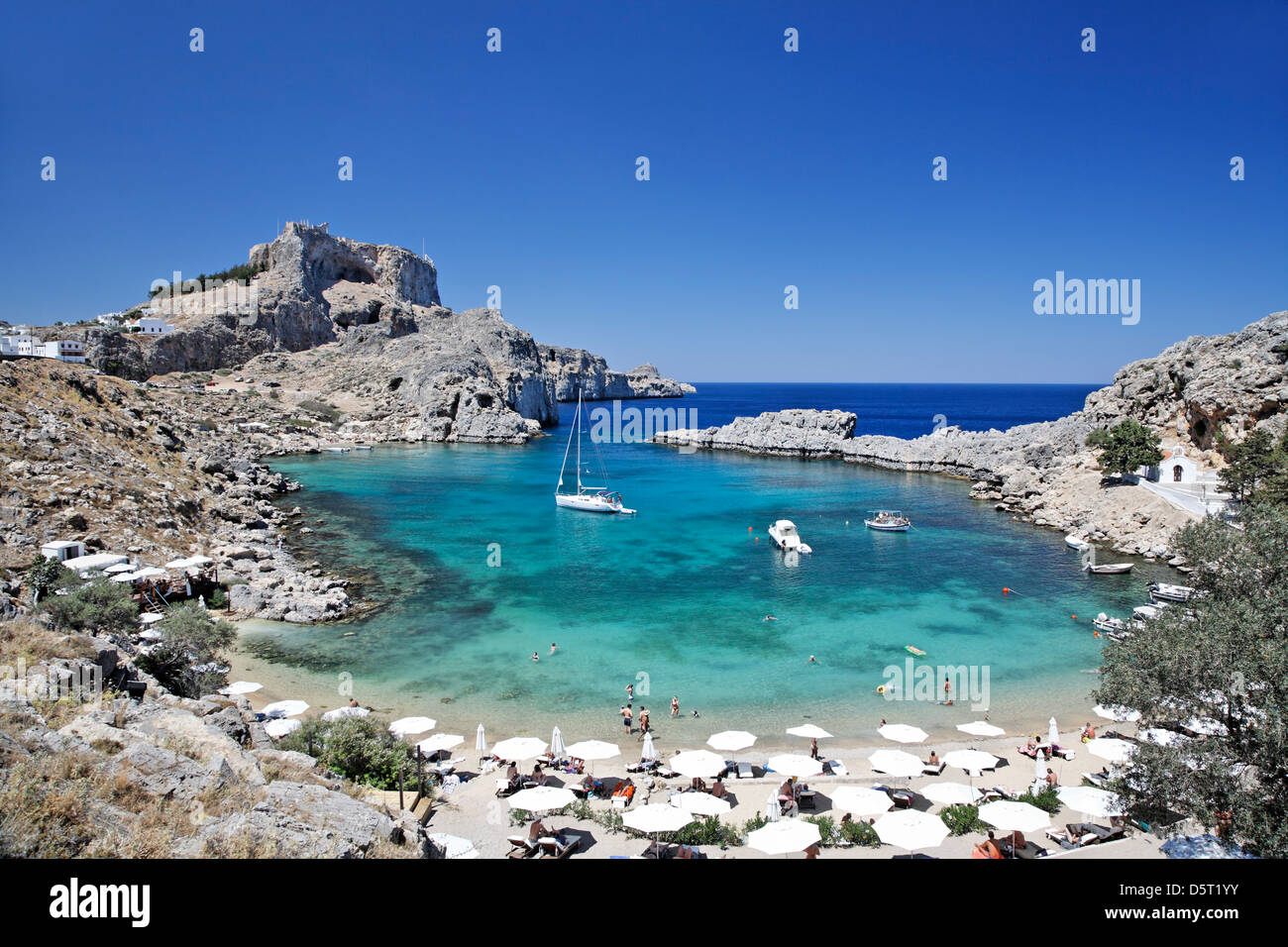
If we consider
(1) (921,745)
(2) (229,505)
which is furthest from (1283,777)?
(2) (229,505)

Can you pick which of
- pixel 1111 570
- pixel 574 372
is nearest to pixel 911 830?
pixel 1111 570

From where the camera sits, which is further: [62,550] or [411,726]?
[62,550]

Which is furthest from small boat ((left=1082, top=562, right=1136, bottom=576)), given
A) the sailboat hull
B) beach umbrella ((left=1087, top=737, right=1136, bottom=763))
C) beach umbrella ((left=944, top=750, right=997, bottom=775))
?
the sailboat hull

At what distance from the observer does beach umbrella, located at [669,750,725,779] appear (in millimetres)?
14219

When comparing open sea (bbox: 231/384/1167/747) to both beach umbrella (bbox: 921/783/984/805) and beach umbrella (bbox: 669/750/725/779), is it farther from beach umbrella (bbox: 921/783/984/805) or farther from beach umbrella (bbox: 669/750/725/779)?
beach umbrella (bbox: 921/783/984/805)

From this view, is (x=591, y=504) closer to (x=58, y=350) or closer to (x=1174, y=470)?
(x=1174, y=470)

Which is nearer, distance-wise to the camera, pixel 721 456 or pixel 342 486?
pixel 342 486

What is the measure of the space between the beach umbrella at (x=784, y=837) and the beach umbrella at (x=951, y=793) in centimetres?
326

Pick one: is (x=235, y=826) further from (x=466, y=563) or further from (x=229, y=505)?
(x=229, y=505)

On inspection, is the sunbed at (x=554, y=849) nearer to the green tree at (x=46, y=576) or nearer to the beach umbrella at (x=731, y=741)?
the beach umbrella at (x=731, y=741)

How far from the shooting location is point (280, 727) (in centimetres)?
1497

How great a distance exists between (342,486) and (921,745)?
163ft

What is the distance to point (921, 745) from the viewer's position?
17.1 meters

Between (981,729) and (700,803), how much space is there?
816 cm
